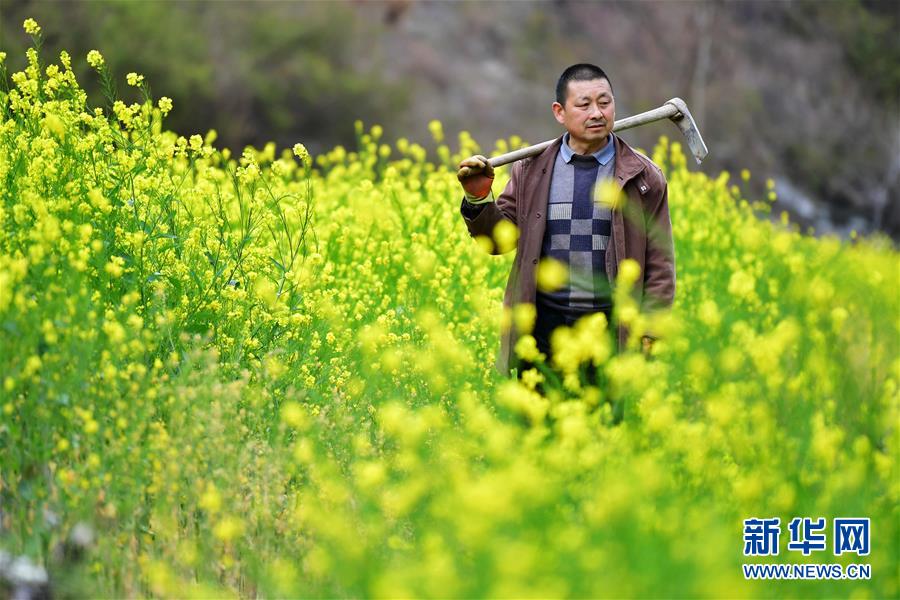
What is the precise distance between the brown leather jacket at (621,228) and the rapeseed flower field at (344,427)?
0.11 meters

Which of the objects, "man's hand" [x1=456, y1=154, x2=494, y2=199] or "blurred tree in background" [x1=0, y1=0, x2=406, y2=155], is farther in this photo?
"blurred tree in background" [x1=0, y1=0, x2=406, y2=155]

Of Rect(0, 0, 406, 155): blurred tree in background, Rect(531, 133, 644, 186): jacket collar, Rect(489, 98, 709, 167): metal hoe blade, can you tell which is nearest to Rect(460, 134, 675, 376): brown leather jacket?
Rect(531, 133, 644, 186): jacket collar

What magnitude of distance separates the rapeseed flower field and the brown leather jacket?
0.11m

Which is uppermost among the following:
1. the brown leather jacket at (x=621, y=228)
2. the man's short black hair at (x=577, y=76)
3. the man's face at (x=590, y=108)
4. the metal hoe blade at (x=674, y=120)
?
the metal hoe blade at (x=674, y=120)

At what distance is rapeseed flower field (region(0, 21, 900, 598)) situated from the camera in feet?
8.90

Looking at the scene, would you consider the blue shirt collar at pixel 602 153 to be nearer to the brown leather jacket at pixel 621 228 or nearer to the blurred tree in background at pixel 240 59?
the brown leather jacket at pixel 621 228

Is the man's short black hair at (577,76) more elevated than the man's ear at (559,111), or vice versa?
the man's short black hair at (577,76)

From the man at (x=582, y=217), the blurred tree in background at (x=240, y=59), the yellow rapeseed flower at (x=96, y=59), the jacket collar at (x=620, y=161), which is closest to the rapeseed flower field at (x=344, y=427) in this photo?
the yellow rapeseed flower at (x=96, y=59)

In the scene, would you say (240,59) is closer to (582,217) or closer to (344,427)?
(582,217)

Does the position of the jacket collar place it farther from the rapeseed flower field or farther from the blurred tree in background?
the blurred tree in background

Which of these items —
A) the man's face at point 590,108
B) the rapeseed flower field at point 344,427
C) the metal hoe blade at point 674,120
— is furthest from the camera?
the metal hoe blade at point 674,120

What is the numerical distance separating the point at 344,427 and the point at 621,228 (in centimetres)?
116

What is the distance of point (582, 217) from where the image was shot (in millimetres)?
4293

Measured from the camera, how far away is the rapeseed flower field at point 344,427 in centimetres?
271
